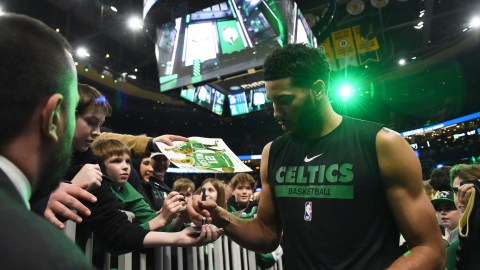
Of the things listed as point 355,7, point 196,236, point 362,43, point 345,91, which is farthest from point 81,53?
point 196,236

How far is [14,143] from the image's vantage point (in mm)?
744

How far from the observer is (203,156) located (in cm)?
227

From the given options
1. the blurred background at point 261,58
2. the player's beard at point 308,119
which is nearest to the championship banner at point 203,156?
the player's beard at point 308,119

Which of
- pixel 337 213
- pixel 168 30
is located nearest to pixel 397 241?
pixel 337 213

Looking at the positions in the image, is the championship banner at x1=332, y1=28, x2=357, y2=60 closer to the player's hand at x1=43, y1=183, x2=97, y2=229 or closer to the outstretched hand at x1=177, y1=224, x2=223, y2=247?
the outstretched hand at x1=177, y1=224, x2=223, y2=247

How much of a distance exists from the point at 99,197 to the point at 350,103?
13668 millimetres

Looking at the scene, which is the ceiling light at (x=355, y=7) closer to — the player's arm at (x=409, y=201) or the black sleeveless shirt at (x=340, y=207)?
the black sleeveless shirt at (x=340, y=207)

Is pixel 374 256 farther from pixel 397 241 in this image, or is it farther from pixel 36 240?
pixel 36 240

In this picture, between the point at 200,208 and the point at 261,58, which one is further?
the point at 261,58

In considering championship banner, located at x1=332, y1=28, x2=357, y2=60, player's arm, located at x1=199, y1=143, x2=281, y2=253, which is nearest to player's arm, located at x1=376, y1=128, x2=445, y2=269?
player's arm, located at x1=199, y1=143, x2=281, y2=253

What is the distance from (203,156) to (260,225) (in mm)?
579

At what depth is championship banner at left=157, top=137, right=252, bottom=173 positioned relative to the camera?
2.07 metres

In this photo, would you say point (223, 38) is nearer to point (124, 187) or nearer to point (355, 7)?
point (124, 187)

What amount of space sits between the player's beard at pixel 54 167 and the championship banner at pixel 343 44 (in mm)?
8779
